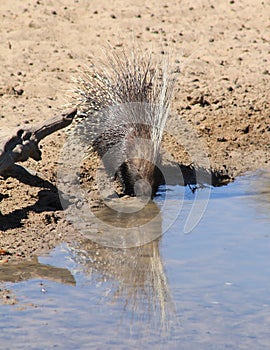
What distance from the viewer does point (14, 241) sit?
5.84 m

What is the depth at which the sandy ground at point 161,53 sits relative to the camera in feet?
26.1

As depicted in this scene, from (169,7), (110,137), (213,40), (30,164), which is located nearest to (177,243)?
(110,137)

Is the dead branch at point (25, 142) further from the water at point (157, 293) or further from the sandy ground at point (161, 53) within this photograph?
the water at point (157, 293)

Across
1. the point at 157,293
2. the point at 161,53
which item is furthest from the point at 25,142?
the point at 161,53

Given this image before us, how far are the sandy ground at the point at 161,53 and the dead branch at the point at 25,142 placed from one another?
0.45 metres

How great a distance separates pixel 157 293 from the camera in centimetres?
511

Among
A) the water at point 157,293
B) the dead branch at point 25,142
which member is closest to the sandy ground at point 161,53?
the dead branch at point 25,142

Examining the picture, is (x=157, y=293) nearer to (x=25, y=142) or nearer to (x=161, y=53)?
(x=25, y=142)

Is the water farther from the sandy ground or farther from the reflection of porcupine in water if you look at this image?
the sandy ground

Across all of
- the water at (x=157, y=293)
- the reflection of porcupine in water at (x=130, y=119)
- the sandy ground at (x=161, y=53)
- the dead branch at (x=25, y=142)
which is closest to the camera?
the water at (x=157, y=293)

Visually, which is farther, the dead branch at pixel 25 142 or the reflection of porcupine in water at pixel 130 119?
the reflection of porcupine in water at pixel 130 119

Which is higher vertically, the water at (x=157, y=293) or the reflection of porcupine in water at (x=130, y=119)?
the reflection of porcupine in water at (x=130, y=119)

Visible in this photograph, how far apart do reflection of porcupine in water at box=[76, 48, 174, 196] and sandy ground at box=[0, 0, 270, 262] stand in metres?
0.47

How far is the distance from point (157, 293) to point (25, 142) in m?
1.74
